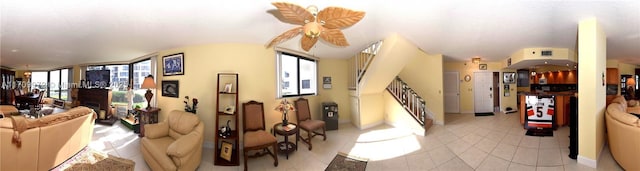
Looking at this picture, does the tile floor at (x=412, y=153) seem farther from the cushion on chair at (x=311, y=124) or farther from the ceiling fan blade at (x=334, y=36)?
the ceiling fan blade at (x=334, y=36)

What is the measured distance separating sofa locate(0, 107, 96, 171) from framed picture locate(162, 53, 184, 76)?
0.69 meters

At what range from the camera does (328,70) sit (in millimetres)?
3275

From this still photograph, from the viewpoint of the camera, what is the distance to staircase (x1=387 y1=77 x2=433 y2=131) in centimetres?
374

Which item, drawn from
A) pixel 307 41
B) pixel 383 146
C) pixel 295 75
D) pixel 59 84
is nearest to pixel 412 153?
pixel 383 146

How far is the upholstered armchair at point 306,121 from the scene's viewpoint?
284cm

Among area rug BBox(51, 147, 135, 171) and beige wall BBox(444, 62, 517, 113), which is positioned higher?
beige wall BBox(444, 62, 517, 113)

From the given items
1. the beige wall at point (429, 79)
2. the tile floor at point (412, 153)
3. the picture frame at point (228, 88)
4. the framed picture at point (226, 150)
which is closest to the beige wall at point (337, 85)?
the tile floor at point (412, 153)

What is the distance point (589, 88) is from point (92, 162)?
17.0 feet

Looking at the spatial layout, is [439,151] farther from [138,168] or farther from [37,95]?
[37,95]

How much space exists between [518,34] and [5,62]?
5790 millimetres

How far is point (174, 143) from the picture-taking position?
7.30 ft

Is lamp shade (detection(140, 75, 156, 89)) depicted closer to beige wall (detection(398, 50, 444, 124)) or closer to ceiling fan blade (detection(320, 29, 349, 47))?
ceiling fan blade (detection(320, 29, 349, 47))

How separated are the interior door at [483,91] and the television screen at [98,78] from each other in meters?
8.08

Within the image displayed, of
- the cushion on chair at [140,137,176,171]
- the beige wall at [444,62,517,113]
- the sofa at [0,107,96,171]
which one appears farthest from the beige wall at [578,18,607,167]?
the sofa at [0,107,96,171]
